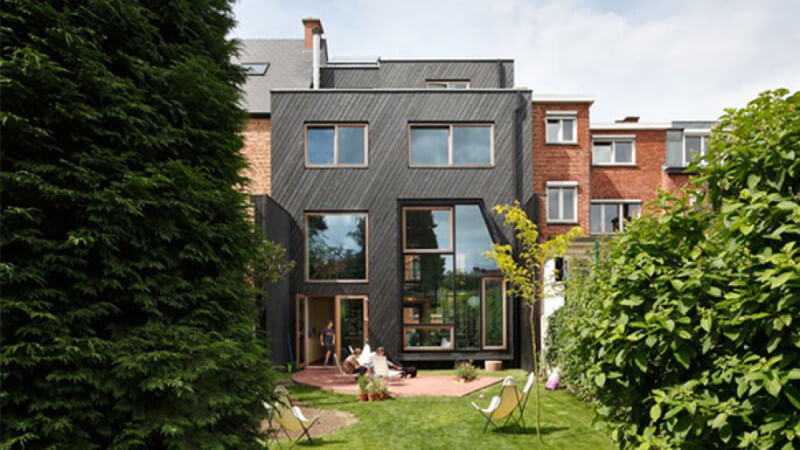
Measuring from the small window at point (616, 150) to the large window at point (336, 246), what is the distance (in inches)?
365

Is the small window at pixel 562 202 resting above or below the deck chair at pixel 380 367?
above

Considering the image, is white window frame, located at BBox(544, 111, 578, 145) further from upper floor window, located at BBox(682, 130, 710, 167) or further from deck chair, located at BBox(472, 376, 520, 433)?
deck chair, located at BBox(472, 376, 520, 433)

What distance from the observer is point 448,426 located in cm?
814

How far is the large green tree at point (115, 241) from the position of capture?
8.52 ft

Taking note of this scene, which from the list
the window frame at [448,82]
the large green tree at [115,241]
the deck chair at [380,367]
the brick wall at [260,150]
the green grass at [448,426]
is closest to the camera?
the large green tree at [115,241]

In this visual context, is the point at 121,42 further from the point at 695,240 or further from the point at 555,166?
the point at 555,166

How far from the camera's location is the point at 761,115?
9.25 ft

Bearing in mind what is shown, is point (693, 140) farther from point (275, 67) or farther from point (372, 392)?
point (275, 67)

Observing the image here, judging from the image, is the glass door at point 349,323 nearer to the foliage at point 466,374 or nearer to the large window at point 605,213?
the foliage at point 466,374

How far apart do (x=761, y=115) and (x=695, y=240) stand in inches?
32.4

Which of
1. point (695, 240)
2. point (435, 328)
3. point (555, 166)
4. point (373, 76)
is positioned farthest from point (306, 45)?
point (695, 240)

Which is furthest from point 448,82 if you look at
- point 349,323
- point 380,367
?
point 380,367

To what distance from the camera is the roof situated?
17656 mm

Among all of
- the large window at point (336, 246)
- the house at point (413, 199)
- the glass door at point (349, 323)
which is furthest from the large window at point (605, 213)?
the glass door at point (349, 323)
